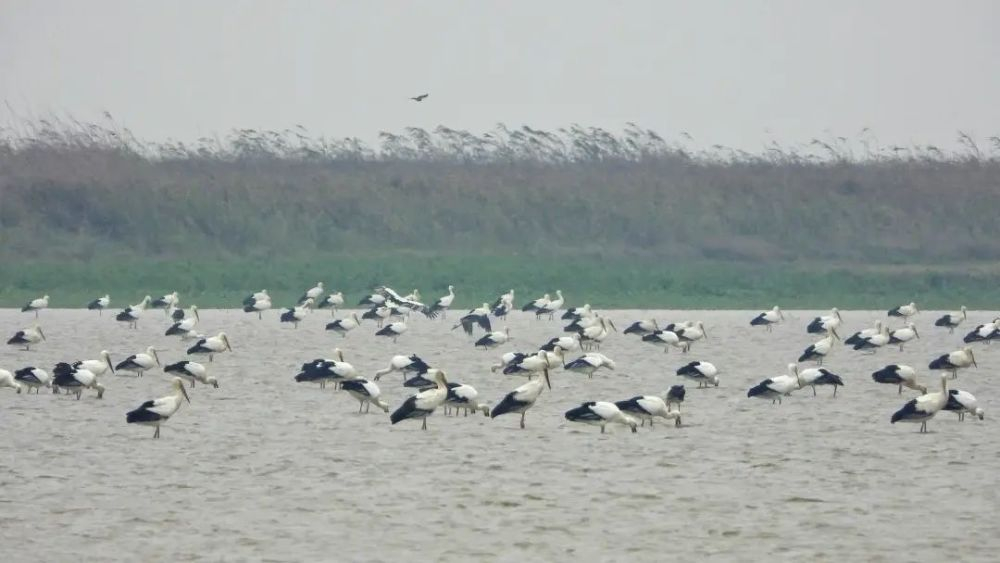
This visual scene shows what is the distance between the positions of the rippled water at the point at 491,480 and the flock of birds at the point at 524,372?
24 cm

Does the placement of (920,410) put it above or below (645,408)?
above

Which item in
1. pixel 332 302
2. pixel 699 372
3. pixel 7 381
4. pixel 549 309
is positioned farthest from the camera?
pixel 332 302

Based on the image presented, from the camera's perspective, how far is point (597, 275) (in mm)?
51688

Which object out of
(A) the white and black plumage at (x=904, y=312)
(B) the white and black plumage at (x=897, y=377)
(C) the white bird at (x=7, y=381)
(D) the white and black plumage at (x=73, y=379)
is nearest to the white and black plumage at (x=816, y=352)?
(B) the white and black plumage at (x=897, y=377)

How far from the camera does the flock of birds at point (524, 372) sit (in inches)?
792

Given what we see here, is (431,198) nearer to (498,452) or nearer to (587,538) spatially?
(498,452)

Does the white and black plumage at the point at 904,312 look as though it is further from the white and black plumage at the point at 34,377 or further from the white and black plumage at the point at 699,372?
the white and black plumage at the point at 34,377

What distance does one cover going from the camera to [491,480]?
16750mm

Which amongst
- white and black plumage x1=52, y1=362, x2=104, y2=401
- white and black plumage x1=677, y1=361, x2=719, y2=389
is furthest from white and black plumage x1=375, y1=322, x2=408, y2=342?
white and black plumage x1=52, y1=362, x2=104, y2=401

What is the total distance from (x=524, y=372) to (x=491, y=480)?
8.46 m

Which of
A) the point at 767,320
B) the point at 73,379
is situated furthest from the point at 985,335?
the point at 73,379

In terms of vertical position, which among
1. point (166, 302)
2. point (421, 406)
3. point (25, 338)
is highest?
point (166, 302)

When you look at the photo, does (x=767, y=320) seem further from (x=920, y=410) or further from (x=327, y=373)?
(x=920, y=410)

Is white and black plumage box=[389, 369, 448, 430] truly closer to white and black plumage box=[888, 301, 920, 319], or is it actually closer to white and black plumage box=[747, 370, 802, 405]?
white and black plumage box=[747, 370, 802, 405]
